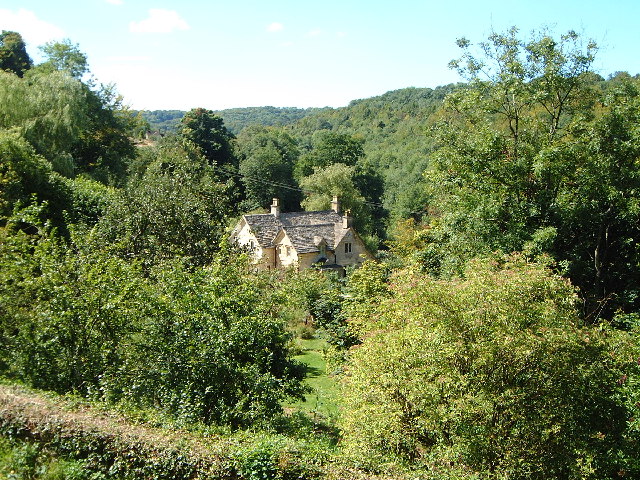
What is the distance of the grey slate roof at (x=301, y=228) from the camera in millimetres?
45688

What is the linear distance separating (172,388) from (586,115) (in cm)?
1824

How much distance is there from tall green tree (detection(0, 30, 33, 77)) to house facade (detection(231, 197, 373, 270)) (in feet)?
96.2

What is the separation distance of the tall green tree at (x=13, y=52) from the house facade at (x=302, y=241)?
1154 inches

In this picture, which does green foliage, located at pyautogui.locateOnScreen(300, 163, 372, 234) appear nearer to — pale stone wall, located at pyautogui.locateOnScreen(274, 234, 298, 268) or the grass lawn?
pale stone wall, located at pyautogui.locateOnScreen(274, 234, 298, 268)

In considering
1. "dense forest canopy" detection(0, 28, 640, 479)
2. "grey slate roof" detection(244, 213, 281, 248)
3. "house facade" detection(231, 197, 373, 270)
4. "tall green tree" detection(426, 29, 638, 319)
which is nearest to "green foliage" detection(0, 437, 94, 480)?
"dense forest canopy" detection(0, 28, 640, 479)

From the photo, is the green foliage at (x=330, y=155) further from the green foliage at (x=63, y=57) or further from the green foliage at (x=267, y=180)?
the green foliage at (x=63, y=57)

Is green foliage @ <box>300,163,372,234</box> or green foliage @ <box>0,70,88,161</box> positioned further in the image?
green foliage @ <box>300,163,372,234</box>

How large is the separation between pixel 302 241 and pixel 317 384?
77.4ft

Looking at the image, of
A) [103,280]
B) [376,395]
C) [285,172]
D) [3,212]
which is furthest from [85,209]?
[285,172]

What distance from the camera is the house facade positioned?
149ft

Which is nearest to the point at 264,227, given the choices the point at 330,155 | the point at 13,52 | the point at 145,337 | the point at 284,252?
the point at 284,252

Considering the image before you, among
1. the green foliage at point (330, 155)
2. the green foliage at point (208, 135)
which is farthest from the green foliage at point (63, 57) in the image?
the green foliage at point (330, 155)

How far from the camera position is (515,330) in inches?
404

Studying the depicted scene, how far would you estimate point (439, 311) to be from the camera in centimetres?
1084
